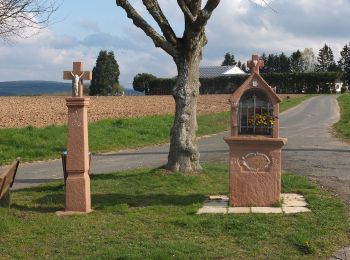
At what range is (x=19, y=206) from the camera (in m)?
9.69

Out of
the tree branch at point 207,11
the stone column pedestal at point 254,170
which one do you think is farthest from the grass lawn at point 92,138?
the stone column pedestal at point 254,170

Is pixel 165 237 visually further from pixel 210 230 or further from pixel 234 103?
pixel 234 103

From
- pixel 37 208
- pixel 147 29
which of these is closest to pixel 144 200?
pixel 37 208

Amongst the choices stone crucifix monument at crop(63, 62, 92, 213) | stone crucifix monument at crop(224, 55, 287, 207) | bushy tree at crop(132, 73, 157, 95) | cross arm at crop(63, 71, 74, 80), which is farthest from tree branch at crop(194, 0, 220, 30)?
bushy tree at crop(132, 73, 157, 95)

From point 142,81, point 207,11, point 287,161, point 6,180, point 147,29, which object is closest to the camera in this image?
point 6,180

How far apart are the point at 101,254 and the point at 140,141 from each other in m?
15.2

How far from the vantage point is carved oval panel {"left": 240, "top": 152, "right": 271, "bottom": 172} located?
897cm

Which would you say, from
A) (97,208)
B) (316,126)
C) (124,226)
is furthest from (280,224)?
(316,126)

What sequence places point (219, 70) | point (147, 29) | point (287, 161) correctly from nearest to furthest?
point (147, 29) → point (287, 161) → point (219, 70)

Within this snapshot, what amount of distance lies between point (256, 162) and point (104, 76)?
89670 millimetres

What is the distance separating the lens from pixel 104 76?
97188mm

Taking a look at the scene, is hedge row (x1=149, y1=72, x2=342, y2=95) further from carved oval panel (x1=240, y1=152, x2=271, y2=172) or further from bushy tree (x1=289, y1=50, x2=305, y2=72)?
carved oval panel (x1=240, y1=152, x2=271, y2=172)

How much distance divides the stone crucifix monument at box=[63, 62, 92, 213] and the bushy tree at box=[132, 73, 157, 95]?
315ft

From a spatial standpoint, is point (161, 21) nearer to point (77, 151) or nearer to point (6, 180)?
point (77, 151)
